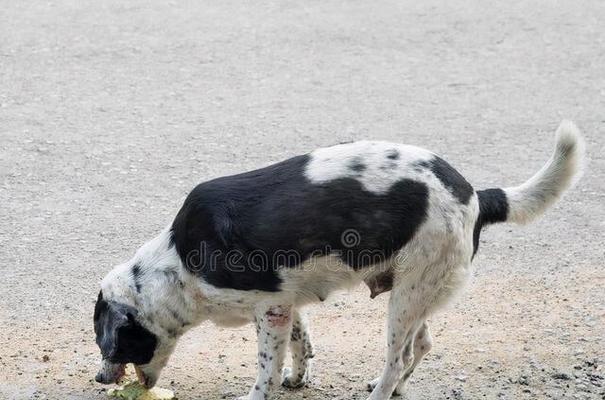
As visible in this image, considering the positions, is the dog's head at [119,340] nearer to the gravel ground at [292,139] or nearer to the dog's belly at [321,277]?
the gravel ground at [292,139]

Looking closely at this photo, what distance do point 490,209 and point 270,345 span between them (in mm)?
1378

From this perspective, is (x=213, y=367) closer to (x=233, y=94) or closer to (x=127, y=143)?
(x=127, y=143)

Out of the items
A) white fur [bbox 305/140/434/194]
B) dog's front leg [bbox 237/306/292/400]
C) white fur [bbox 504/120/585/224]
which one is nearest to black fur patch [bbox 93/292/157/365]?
dog's front leg [bbox 237/306/292/400]

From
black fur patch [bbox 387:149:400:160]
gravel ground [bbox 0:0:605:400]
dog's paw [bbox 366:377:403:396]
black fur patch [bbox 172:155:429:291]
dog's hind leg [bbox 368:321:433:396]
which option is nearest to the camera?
black fur patch [bbox 172:155:429:291]

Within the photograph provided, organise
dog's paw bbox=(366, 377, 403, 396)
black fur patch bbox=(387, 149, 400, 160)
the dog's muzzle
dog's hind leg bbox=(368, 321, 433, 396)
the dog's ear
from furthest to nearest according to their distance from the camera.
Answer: dog's paw bbox=(366, 377, 403, 396) < dog's hind leg bbox=(368, 321, 433, 396) < the dog's muzzle < the dog's ear < black fur patch bbox=(387, 149, 400, 160)

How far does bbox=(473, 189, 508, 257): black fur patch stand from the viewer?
5652 mm

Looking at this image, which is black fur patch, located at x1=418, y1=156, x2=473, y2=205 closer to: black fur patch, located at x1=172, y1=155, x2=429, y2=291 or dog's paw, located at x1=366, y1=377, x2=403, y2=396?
black fur patch, located at x1=172, y1=155, x2=429, y2=291

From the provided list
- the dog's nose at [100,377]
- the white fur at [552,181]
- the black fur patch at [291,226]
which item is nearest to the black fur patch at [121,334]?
the dog's nose at [100,377]

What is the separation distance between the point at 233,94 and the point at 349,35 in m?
2.26

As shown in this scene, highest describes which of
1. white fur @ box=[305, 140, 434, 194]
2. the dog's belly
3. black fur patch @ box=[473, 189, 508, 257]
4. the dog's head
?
white fur @ box=[305, 140, 434, 194]

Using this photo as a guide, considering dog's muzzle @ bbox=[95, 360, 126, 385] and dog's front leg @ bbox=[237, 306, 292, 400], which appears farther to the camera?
dog's muzzle @ bbox=[95, 360, 126, 385]

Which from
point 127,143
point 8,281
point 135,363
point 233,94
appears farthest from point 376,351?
point 233,94

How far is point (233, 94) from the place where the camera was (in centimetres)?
1087

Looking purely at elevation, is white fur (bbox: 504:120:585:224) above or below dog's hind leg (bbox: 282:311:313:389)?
above
